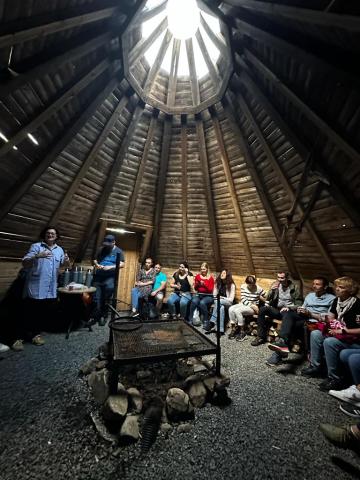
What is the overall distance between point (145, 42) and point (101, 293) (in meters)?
5.55

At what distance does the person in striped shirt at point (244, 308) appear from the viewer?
536 centimetres

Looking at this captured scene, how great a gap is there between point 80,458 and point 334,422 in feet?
8.42

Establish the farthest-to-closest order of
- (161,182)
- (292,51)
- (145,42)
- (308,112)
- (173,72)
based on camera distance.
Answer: (161,182), (173,72), (145,42), (308,112), (292,51)

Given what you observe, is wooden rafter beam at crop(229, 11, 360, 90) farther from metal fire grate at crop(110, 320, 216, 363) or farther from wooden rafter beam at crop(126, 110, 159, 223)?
metal fire grate at crop(110, 320, 216, 363)

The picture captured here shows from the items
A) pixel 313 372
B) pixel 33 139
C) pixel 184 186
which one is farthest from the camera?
pixel 184 186

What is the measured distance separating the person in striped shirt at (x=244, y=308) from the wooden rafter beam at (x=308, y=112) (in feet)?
11.3

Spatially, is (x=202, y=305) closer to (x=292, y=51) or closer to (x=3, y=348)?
(x=3, y=348)

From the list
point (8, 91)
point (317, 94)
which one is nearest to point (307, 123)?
point (317, 94)

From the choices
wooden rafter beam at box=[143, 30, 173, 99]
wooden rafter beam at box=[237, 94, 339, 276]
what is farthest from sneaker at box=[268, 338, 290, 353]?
wooden rafter beam at box=[143, 30, 173, 99]

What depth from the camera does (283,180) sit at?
4.93 metres

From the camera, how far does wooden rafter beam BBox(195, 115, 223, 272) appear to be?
5.60 metres

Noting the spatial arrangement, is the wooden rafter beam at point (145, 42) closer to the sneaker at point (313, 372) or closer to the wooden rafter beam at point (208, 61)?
the wooden rafter beam at point (208, 61)

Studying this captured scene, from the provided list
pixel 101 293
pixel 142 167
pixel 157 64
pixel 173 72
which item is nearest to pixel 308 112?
pixel 173 72

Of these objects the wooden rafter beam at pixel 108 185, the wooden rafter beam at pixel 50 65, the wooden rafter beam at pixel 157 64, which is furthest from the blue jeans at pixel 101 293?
the wooden rafter beam at pixel 157 64
